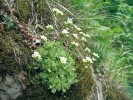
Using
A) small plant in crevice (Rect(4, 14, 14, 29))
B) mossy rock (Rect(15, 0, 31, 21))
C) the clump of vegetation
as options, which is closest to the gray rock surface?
the clump of vegetation

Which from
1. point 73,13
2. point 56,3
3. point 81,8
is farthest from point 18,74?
point 81,8

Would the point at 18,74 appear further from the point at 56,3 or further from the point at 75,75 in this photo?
the point at 56,3

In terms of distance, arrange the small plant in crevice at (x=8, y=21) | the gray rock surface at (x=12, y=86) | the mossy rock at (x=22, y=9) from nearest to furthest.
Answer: the gray rock surface at (x=12, y=86), the small plant in crevice at (x=8, y=21), the mossy rock at (x=22, y=9)

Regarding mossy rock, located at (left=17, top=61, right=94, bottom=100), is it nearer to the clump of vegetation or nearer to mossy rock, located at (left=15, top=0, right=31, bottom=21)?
the clump of vegetation

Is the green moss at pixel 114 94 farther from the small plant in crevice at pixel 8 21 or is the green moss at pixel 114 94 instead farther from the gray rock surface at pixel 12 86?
the small plant in crevice at pixel 8 21

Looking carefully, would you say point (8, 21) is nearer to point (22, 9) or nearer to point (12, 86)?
point (22, 9)

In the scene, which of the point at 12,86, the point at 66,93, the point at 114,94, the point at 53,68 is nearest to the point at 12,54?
the point at 12,86

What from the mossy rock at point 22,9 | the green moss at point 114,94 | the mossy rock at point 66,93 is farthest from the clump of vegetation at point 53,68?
the green moss at point 114,94

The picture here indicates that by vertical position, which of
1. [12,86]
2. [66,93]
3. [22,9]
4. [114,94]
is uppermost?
[22,9]
